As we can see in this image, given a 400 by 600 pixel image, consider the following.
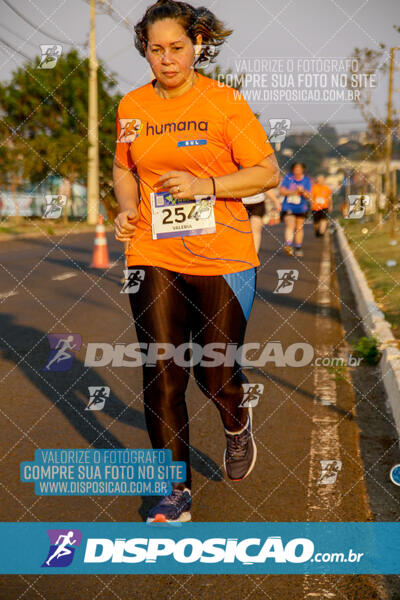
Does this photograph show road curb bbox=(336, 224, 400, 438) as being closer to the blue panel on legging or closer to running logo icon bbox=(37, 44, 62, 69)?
the blue panel on legging

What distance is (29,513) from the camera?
12.2ft

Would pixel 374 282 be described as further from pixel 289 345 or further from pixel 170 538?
pixel 170 538

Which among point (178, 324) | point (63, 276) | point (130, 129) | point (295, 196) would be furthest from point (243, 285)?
point (295, 196)

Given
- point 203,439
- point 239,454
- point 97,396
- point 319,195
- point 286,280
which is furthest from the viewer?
point 319,195

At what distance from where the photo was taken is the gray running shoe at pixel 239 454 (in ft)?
12.7

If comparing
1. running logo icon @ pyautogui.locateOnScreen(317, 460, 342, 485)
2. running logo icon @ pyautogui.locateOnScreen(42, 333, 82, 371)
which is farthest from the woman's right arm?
running logo icon @ pyautogui.locateOnScreen(42, 333, 82, 371)

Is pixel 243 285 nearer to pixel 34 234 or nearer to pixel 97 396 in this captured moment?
pixel 97 396

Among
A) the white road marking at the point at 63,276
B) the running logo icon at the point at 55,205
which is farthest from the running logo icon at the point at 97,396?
the white road marking at the point at 63,276

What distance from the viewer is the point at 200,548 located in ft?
11.0

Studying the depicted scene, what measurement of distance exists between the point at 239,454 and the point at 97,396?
2.17 m

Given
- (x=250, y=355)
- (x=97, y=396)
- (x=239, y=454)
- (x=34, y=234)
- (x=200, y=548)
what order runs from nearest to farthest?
(x=200, y=548), (x=239, y=454), (x=97, y=396), (x=250, y=355), (x=34, y=234)

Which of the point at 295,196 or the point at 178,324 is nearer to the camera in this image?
the point at 178,324

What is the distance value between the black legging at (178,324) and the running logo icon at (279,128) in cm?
222

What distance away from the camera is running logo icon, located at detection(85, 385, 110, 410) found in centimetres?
557
